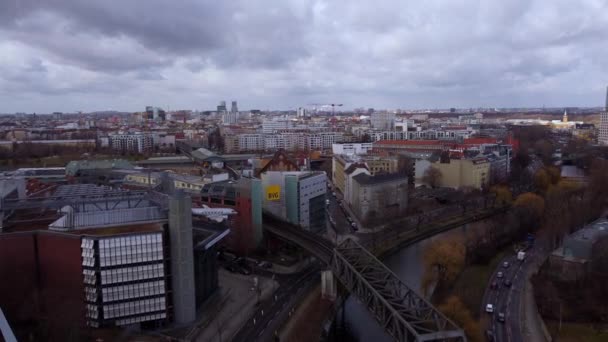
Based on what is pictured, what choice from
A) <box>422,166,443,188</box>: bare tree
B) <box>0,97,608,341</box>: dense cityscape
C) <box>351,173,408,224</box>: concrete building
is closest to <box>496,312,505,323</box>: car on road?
<box>0,97,608,341</box>: dense cityscape

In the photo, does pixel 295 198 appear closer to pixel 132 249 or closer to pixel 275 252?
pixel 275 252

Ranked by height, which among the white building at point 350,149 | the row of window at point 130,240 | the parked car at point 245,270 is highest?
the white building at point 350,149

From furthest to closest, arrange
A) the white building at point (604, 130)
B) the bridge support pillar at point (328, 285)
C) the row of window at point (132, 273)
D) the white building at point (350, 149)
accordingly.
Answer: the white building at point (604, 130) → the white building at point (350, 149) → the bridge support pillar at point (328, 285) → the row of window at point (132, 273)

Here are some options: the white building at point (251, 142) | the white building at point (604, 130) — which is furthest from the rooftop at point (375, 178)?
the white building at point (604, 130)

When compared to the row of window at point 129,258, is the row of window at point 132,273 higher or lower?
lower

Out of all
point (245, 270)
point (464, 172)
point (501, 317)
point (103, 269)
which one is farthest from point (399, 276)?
point (464, 172)

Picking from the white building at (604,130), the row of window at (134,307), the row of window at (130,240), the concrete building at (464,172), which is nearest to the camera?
the row of window at (130,240)

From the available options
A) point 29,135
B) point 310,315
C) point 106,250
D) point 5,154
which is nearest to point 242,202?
point 310,315

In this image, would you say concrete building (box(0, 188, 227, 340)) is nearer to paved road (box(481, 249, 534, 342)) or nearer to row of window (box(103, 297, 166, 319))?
row of window (box(103, 297, 166, 319))

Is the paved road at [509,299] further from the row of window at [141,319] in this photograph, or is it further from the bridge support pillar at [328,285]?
the row of window at [141,319]
